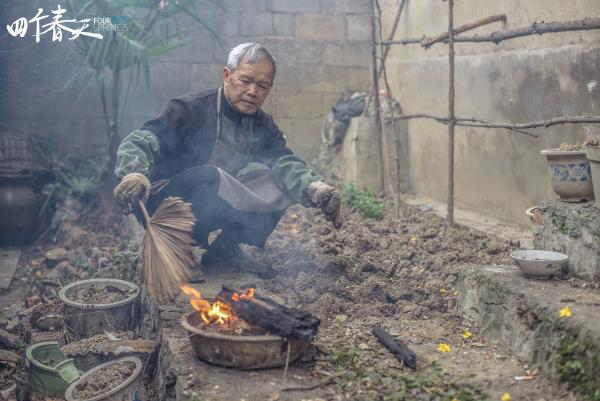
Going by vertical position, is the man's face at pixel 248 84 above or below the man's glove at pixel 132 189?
above

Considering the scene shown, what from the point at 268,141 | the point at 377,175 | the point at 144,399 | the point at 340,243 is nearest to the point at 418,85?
the point at 377,175

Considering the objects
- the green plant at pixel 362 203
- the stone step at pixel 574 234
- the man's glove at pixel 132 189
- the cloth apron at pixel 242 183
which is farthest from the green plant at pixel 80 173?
the stone step at pixel 574 234

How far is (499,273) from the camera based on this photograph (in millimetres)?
3838

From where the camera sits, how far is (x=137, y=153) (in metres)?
4.13

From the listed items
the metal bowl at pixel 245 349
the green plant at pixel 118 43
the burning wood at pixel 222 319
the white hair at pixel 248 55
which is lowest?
the metal bowl at pixel 245 349

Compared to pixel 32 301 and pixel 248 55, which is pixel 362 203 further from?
pixel 32 301

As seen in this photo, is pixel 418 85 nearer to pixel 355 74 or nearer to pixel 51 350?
pixel 355 74

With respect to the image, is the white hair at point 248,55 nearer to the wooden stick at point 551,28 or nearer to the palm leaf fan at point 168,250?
the palm leaf fan at point 168,250

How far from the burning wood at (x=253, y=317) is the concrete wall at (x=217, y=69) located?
6021mm

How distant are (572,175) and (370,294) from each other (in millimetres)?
→ 1511

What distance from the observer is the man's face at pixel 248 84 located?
4.33 meters

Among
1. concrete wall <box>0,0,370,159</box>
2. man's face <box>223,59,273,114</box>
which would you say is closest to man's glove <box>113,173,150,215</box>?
man's face <box>223,59,273,114</box>

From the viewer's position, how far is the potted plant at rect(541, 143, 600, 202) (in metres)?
3.91

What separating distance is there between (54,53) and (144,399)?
6030 mm
